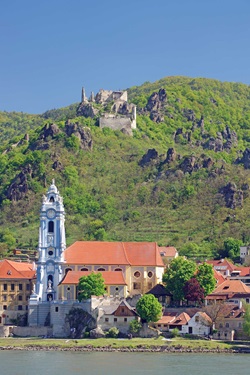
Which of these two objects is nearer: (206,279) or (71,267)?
(206,279)

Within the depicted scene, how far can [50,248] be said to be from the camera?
116 meters

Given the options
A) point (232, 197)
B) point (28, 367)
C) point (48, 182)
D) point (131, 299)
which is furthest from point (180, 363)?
point (48, 182)

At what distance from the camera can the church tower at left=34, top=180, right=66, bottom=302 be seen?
114625 millimetres

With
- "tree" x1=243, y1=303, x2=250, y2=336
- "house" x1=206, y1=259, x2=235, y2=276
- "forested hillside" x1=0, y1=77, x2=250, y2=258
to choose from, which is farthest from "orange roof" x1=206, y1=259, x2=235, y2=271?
"tree" x1=243, y1=303, x2=250, y2=336

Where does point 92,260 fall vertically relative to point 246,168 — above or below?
below

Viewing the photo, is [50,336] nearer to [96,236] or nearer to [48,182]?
[96,236]

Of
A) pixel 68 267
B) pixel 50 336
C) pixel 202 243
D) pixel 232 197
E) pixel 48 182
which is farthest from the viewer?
pixel 48 182

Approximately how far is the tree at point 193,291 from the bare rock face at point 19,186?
67449 mm

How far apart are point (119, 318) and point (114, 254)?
12.2 metres

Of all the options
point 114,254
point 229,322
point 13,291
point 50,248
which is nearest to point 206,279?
point 229,322

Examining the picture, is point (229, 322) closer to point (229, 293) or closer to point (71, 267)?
point (229, 293)

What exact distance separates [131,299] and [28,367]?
80.2 ft

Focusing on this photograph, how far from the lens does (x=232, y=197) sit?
531ft

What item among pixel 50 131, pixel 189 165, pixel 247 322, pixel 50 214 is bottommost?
pixel 247 322
